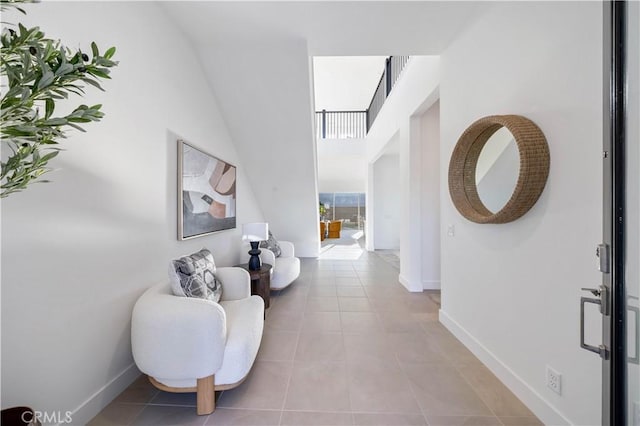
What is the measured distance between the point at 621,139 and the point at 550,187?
65 cm

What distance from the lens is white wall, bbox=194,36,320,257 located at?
105 inches

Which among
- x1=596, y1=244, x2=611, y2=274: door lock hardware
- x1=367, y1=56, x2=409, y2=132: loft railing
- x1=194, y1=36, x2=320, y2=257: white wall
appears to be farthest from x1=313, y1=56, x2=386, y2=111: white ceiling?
x1=596, y1=244, x2=611, y2=274: door lock hardware

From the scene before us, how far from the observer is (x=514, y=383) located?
5.64ft

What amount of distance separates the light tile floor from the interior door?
0.89 metres

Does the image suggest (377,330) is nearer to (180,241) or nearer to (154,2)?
(180,241)

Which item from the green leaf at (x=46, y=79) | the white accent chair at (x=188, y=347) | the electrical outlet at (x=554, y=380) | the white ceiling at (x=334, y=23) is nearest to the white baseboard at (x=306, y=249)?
the white ceiling at (x=334, y=23)

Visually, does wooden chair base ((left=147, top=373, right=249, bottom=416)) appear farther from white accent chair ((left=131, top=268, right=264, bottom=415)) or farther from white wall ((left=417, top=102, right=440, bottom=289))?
white wall ((left=417, top=102, right=440, bottom=289))

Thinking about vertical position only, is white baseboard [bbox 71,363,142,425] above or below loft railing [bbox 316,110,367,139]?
below

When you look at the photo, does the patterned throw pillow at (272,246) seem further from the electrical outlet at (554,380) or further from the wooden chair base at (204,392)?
Result: the electrical outlet at (554,380)

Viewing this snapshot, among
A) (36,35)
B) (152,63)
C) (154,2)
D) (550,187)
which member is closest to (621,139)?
(550,187)

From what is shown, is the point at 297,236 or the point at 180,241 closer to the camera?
the point at 180,241

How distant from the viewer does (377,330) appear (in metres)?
2.61

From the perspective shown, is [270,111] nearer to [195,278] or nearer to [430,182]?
[195,278]

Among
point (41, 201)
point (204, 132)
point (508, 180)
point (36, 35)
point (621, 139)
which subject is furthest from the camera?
point (204, 132)
